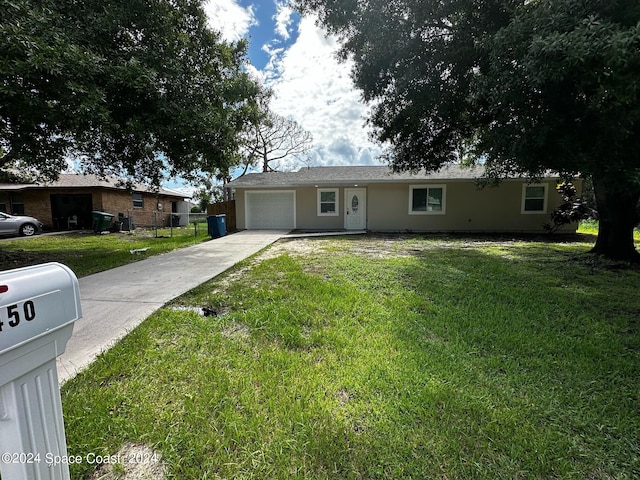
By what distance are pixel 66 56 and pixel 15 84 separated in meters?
1.07

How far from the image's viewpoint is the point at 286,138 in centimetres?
2758

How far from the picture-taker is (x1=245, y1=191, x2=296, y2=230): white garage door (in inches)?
569

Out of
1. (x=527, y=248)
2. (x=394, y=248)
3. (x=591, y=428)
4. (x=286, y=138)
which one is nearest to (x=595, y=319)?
(x=591, y=428)

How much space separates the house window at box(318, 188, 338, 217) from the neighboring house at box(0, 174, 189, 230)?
8778 mm

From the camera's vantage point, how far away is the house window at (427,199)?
44.1 feet

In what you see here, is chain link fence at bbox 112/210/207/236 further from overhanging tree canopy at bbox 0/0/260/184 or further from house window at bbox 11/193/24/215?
house window at bbox 11/193/24/215

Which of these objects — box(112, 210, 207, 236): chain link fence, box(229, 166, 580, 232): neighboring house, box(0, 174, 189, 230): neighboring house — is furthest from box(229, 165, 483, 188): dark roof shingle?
box(0, 174, 189, 230): neighboring house

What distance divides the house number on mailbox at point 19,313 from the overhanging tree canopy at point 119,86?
5.60 meters

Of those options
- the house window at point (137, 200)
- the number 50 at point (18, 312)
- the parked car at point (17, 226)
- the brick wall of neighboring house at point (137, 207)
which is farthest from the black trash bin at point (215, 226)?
the number 50 at point (18, 312)

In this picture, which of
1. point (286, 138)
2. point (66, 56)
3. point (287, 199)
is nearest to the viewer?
point (66, 56)

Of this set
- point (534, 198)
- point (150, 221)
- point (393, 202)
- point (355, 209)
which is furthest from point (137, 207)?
point (534, 198)

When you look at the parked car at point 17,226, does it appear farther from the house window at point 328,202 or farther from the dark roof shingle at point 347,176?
the house window at point 328,202

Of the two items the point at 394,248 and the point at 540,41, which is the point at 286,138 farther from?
the point at 540,41

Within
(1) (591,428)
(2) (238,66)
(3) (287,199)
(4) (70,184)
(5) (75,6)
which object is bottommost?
(1) (591,428)
